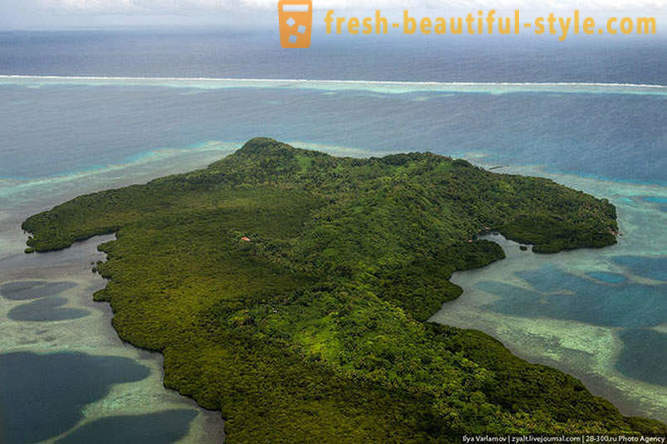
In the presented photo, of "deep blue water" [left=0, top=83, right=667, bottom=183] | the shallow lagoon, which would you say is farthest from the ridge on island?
"deep blue water" [left=0, top=83, right=667, bottom=183]

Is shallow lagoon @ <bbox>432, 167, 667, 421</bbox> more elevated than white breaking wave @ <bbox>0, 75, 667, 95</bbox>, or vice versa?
white breaking wave @ <bbox>0, 75, 667, 95</bbox>

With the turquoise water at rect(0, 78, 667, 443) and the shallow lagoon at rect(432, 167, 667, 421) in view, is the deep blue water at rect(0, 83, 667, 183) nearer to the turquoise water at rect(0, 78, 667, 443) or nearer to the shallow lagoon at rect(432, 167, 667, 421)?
the turquoise water at rect(0, 78, 667, 443)

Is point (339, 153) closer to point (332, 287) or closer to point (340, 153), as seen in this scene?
point (340, 153)

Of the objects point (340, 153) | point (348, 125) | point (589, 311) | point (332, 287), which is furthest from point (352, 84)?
point (589, 311)

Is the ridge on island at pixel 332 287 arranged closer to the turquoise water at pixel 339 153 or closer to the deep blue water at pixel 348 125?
the turquoise water at pixel 339 153

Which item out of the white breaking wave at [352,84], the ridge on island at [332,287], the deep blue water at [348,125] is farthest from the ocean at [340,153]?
the ridge on island at [332,287]
